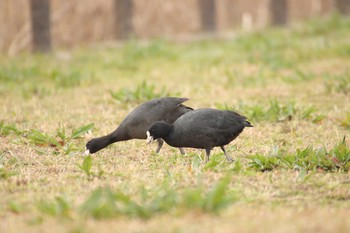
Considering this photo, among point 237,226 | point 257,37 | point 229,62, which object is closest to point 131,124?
point 237,226

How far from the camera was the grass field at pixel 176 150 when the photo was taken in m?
5.18

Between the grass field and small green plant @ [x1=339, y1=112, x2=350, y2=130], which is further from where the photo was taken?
small green plant @ [x1=339, y1=112, x2=350, y2=130]

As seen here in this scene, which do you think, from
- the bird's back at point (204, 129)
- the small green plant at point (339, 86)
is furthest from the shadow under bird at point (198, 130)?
the small green plant at point (339, 86)

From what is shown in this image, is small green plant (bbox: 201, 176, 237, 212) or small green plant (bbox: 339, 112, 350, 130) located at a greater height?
small green plant (bbox: 201, 176, 237, 212)

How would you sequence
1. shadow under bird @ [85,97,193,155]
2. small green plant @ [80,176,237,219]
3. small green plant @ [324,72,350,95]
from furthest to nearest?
1. small green plant @ [324,72,350,95]
2. shadow under bird @ [85,97,193,155]
3. small green plant @ [80,176,237,219]

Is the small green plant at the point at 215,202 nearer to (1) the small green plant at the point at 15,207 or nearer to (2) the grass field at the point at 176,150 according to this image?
(2) the grass field at the point at 176,150

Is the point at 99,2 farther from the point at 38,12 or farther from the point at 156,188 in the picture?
the point at 156,188

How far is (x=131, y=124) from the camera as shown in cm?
788

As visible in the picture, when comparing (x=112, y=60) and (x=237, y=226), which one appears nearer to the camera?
(x=237, y=226)

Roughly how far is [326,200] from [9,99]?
7.53 m

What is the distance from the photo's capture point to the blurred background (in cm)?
1794

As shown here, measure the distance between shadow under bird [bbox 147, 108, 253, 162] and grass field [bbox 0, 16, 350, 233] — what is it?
0.21m

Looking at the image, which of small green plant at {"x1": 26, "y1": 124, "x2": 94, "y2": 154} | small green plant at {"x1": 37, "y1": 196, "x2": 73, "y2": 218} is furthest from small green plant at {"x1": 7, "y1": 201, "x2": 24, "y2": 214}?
small green plant at {"x1": 26, "y1": 124, "x2": 94, "y2": 154}

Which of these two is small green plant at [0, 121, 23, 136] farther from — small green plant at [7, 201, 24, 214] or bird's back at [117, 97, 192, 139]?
small green plant at [7, 201, 24, 214]
